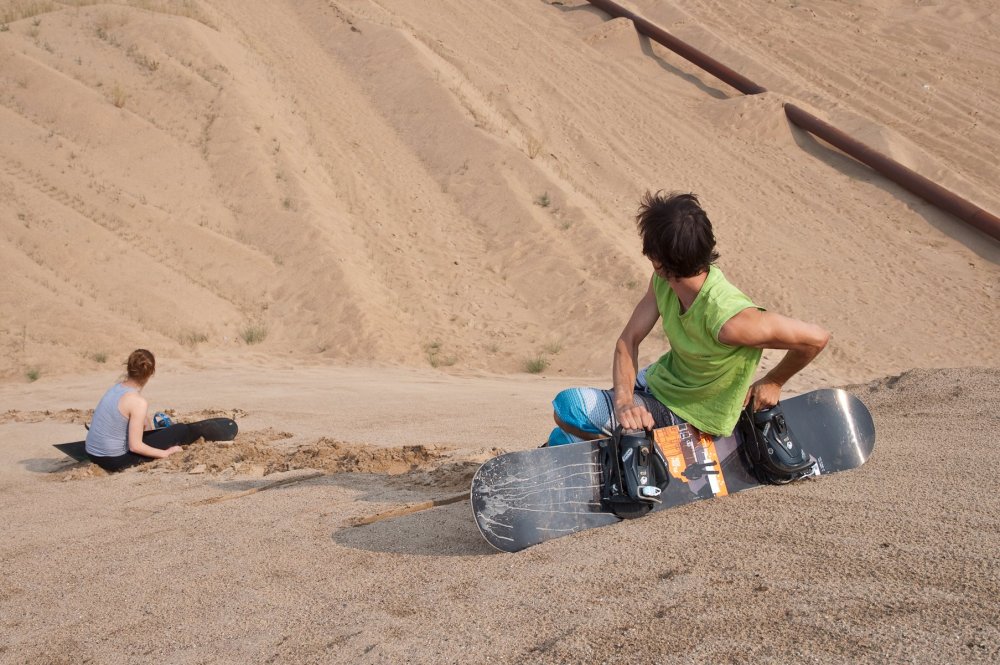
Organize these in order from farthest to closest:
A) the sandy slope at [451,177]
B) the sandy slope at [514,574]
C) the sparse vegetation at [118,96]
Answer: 1. the sparse vegetation at [118,96]
2. the sandy slope at [451,177]
3. the sandy slope at [514,574]

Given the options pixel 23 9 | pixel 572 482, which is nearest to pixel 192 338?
pixel 572 482

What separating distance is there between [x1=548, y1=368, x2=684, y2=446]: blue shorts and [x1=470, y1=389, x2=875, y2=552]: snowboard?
0.10 meters

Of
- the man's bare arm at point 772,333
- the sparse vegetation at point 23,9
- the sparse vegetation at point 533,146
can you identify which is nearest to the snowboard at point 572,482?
the man's bare arm at point 772,333

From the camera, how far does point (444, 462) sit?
5043mm

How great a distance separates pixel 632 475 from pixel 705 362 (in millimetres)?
496

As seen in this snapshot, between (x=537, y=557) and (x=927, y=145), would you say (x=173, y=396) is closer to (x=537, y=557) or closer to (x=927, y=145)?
(x=537, y=557)

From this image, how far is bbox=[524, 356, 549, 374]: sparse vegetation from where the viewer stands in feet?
34.5

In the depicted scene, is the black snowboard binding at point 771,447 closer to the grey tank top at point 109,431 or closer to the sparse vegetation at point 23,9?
the grey tank top at point 109,431

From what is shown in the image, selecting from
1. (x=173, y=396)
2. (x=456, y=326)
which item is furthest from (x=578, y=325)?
(x=173, y=396)

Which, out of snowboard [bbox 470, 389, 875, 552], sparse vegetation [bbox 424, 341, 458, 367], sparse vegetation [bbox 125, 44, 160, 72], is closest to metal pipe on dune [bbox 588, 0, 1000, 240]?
sparse vegetation [bbox 424, 341, 458, 367]

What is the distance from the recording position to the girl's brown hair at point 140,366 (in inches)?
226

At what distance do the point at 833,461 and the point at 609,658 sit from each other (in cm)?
199

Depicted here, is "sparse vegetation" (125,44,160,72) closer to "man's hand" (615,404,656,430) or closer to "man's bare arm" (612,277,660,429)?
"man's bare arm" (612,277,660,429)

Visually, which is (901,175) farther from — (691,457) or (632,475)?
(632,475)
